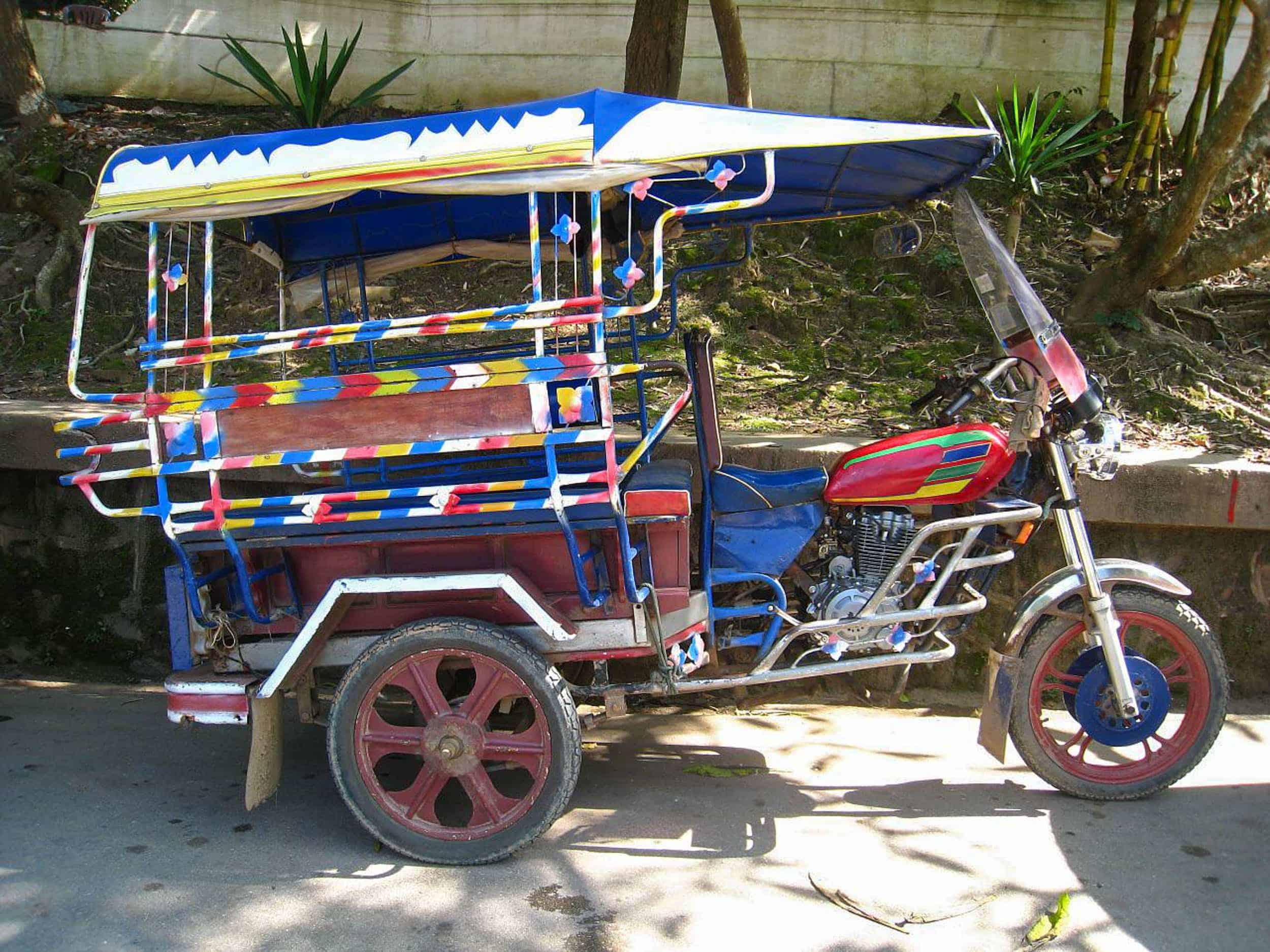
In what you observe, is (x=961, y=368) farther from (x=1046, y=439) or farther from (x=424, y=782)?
(x=424, y=782)

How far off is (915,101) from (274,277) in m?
4.62

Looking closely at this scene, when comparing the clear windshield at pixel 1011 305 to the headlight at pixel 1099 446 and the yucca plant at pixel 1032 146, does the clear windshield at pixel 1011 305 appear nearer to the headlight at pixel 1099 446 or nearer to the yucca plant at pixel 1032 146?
the headlight at pixel 1099 446

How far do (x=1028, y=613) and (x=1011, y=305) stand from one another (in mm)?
1034

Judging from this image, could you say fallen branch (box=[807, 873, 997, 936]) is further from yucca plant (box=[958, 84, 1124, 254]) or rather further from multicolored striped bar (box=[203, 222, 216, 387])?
yucca plant (box=[958, 84, 1124, 254])

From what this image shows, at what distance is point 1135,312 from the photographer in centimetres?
596

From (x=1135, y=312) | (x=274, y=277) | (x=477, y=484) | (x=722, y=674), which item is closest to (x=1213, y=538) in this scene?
(x=1135, y=312)

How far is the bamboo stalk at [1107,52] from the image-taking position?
7.18 meters

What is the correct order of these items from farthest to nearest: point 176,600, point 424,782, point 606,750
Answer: point 606,750, point 176,600, point 424,782

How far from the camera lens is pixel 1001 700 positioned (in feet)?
11.9

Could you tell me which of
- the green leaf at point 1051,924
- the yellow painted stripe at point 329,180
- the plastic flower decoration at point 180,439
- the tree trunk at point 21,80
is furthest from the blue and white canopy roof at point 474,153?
the tree trunk at point 21,80

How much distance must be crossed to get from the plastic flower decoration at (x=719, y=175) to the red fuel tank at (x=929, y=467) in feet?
3.38

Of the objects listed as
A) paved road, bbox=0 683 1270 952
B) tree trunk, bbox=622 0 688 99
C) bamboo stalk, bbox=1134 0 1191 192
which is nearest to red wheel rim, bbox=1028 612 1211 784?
paved road, bbox=0 683 1270 952

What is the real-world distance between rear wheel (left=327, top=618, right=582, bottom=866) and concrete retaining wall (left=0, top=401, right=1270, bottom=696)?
151cm

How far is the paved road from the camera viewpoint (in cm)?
288
